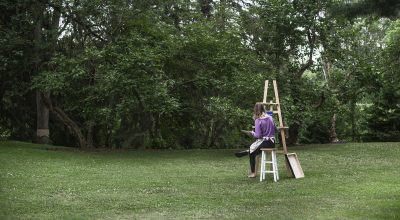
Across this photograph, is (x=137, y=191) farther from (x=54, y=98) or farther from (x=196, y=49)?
(x=54, y=98)

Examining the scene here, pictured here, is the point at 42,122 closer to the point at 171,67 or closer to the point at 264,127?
the point at 171,67

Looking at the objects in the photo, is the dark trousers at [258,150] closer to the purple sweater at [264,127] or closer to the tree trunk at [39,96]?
the purple sweater at [264,127]

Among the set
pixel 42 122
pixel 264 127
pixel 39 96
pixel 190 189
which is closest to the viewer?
pixel 190 189

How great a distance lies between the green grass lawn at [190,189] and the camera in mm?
8008

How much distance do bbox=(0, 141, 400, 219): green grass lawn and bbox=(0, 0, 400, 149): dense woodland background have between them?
344 centimetres

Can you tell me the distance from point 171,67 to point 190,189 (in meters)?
11.8

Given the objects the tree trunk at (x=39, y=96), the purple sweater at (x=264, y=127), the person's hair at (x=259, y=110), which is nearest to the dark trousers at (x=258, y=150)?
the purple sweater at (x=264, y=127)

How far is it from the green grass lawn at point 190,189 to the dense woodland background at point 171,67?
11.3 feet

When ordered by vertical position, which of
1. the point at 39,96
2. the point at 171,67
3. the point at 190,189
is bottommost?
the point at 190,189

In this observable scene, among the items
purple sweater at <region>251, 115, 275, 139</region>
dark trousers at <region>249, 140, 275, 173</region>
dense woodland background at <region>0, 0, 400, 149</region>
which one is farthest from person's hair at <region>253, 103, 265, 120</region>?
dense woodland background at <region>0, 0, 400, 149</region>

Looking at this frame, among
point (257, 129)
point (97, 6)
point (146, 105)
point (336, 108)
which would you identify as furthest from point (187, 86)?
point (257, 129)

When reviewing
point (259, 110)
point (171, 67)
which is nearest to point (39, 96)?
point (171, 67)

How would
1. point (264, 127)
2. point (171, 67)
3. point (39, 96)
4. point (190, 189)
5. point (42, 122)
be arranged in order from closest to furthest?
1. point (190, 189)
2. point (264, 127)
3. point (171, 67)
4. point (39, 96)
5. point (42, 122)

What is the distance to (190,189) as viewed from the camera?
10461 mm
